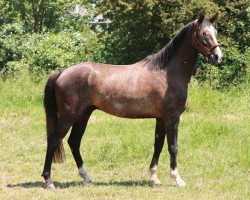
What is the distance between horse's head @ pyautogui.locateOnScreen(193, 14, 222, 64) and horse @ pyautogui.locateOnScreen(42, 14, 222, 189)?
0.01 metres

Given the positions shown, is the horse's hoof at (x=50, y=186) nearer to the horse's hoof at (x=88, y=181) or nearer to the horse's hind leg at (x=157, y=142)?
the horse's hoof at (x=88, y=181)

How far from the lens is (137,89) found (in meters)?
6.51

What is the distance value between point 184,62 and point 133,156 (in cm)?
210

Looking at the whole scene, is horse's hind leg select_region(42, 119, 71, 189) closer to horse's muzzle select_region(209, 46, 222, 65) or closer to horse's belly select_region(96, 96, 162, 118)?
horse's belly select_region(96, 96, 162, 118)

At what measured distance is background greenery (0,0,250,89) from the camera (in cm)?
1431

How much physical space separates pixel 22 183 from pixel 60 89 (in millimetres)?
1356

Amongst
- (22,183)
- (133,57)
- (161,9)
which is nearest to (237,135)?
(22,183)

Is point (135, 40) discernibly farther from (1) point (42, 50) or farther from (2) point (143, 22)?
(1) point (42, 50)

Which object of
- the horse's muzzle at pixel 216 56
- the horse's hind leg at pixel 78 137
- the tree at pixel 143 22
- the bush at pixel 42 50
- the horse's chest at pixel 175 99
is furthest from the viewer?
the bush at pixel 42 50

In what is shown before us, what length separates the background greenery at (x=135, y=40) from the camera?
14.3 meters

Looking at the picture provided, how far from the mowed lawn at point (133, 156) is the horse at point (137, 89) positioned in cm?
44

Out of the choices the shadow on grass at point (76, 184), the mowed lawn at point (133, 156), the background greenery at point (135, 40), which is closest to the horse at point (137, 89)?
the shadow on grass at point (76, 184)

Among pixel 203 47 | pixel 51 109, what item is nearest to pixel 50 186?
pixel 51 109

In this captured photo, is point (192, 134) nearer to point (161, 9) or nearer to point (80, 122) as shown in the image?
point (80, 122)
